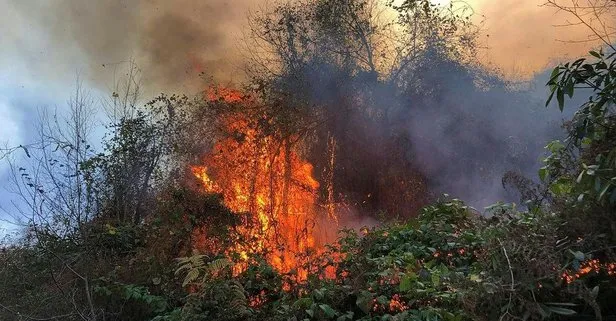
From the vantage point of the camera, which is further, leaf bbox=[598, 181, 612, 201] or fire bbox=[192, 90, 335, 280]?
fire bbox=[192, 90, 335, 280]

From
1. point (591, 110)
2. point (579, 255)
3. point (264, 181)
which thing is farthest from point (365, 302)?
point (264, 181)

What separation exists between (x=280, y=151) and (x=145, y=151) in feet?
11.0

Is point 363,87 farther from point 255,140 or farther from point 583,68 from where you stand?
point 583,68

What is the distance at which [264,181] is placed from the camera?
31.2 feet

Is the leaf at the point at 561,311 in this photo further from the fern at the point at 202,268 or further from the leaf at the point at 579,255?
the fern at the point at 202,268

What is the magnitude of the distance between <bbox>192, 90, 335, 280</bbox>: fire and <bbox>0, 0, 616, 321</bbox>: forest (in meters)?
0.05

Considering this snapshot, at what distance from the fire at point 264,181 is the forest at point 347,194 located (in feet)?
0.15

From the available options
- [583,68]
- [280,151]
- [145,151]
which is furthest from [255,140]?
[583,68]

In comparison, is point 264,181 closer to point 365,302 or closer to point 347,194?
point 347,194

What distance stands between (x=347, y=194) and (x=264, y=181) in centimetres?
→ 264

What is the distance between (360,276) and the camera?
15.5 ft

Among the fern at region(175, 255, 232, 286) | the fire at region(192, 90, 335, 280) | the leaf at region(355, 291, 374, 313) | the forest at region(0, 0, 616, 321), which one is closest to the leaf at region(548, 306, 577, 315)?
the forest at region(0, 0, 616, 321)

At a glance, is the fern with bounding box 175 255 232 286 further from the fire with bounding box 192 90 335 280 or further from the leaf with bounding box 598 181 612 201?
the leaf with bounding box 598 181 612 201

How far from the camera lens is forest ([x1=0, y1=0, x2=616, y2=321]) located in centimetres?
240
